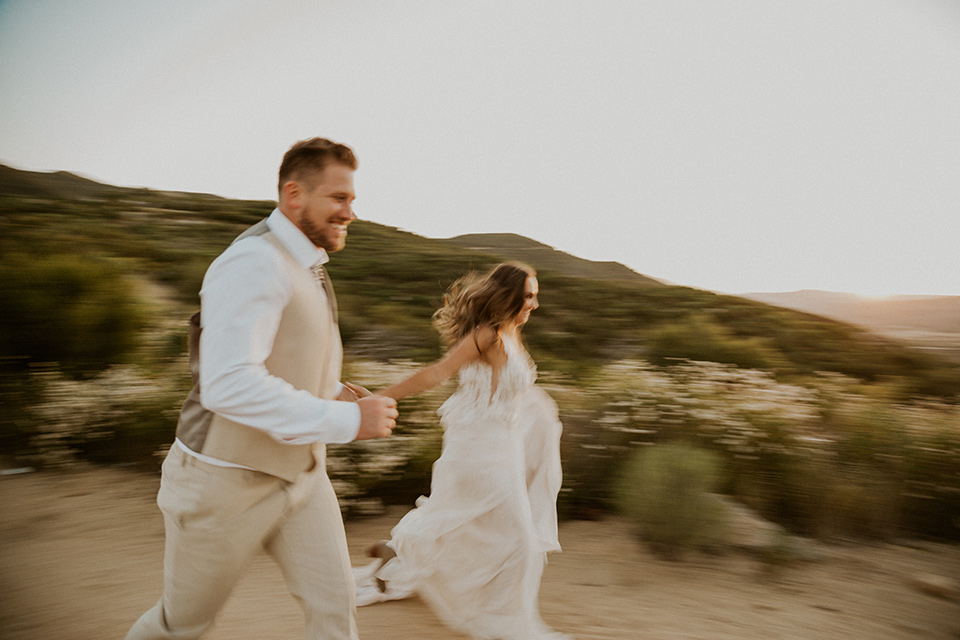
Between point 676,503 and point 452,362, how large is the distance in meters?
1.97

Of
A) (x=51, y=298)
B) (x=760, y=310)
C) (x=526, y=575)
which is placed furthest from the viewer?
(x=760, y=310)

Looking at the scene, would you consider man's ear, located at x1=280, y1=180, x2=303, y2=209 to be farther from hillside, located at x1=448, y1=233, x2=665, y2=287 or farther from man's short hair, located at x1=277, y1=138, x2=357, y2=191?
hillside, located at x1=448, y1=233, x2=665, y2=287

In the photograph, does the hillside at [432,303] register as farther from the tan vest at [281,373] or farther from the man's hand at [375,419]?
the man's hand at [375,419]

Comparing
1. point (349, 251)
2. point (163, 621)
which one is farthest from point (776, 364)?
point (349, 251)

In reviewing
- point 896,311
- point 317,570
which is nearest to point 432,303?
point 317,570

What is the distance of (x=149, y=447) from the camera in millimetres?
5055

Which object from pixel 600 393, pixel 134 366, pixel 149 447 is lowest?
pixel 149 447

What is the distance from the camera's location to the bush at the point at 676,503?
410cm

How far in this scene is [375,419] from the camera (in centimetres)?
166

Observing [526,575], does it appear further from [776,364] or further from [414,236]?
[414,236]

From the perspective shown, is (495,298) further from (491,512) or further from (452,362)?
(491,512)

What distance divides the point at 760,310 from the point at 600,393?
18665mm

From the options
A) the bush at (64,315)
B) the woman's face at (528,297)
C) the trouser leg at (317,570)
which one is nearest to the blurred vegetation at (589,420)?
the bush at (64,315)

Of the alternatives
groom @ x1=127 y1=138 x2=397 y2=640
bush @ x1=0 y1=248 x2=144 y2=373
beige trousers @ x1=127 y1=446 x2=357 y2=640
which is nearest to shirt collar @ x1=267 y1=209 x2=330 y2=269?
groom @ x1=127 y1=138 x2=397 y2=640
